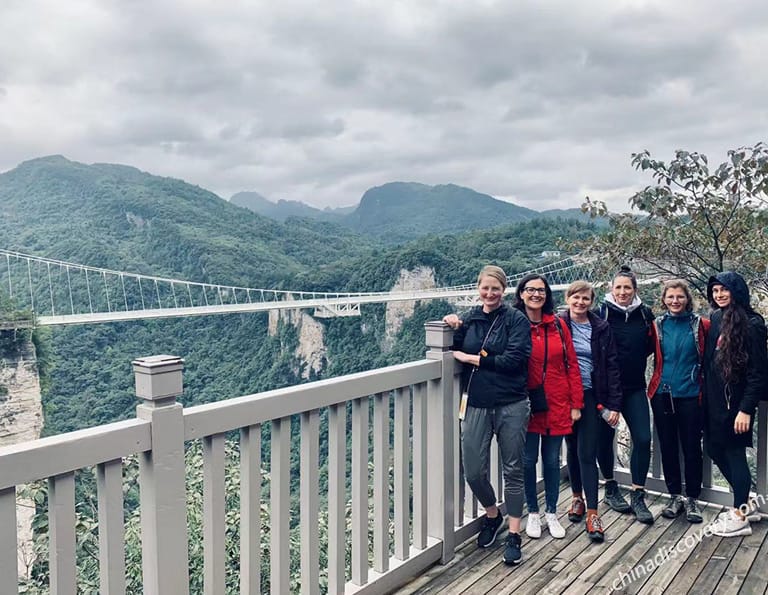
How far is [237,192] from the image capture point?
57844 millimetres

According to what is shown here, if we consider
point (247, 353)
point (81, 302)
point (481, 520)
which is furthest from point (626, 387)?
point (81, 302)

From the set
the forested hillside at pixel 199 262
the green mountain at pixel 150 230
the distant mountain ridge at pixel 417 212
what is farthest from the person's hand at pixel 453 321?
the distant mountain ridge at pixel 417 212

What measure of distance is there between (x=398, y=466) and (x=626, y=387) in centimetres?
123

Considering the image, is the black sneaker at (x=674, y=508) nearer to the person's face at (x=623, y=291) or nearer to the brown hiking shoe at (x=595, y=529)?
the brown hiking shoe at (x=595, y=529)

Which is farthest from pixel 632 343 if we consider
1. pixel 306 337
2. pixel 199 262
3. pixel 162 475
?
pixel 199 262

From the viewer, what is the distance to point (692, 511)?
278 cm

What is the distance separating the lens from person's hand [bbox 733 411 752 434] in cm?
249

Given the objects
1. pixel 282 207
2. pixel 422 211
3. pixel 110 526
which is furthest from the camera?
pixel 282 207

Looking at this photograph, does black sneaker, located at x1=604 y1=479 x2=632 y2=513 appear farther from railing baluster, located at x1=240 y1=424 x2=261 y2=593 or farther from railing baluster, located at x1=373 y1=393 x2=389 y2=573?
railing baluster, located at x1=240 y1=424 x2=261 y2=593

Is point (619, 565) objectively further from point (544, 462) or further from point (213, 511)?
point (213, 511)

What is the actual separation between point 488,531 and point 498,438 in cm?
49

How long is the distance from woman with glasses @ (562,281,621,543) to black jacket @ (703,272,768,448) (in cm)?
42

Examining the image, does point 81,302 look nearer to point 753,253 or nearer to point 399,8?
point 399,8

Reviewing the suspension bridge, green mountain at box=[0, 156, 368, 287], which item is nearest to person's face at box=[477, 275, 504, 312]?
the suspension bridge
